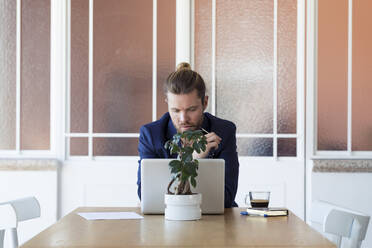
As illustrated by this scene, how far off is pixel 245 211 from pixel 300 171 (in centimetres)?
175

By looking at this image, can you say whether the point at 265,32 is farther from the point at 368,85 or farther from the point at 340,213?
the point at 340,213

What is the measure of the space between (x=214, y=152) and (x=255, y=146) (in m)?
1.36

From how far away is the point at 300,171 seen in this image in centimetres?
393

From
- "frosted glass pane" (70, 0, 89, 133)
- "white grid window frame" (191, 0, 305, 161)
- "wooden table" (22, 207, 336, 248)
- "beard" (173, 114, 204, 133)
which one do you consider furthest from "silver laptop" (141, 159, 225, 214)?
"frosted glass pane" (70, 0, 89, 133)

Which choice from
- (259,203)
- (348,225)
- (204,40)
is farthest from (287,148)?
(348,225)

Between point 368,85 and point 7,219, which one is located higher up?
point 368,85

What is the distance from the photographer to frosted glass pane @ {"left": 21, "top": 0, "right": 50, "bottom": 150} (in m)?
4.05

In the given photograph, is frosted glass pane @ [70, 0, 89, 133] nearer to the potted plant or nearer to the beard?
the beard

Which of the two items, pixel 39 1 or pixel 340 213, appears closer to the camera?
pixel 340 213

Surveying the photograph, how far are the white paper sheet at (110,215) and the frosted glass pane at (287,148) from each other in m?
1.96

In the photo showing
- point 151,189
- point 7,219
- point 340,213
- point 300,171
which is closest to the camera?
point 340,213

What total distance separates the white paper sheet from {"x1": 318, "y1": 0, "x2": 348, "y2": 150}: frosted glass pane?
212 centimetres

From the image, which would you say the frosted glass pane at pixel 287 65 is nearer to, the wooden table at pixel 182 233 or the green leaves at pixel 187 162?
the wooden table at pixel 182 233

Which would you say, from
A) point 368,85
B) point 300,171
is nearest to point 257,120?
point 300,171
